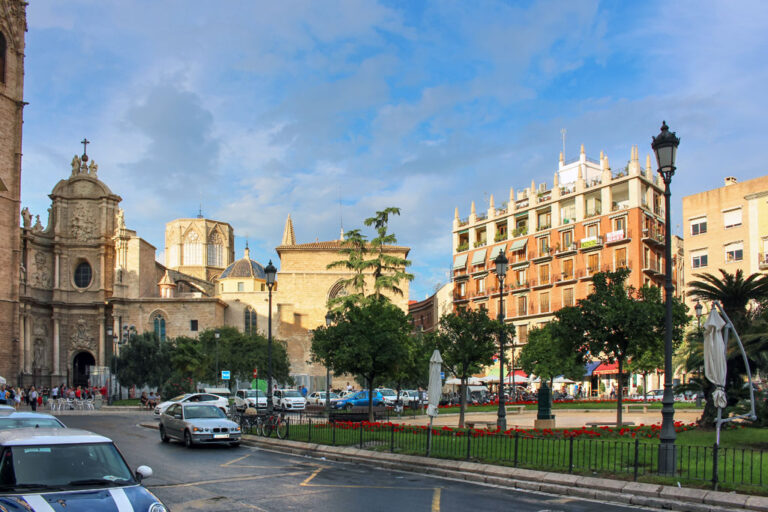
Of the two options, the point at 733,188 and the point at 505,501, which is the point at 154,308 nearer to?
the point at 733,188

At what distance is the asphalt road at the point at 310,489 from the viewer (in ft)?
36.0

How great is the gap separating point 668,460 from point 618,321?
29.8 feet

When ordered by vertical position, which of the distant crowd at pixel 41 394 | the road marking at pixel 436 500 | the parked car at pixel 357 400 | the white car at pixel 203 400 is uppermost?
the road marking at pixel 436 500

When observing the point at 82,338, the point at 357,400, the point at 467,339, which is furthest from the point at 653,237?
the point at 82,338

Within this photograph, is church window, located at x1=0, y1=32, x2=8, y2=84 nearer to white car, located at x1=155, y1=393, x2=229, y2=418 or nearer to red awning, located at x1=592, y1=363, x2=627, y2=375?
white car, located at x1=155, y1=393, x2=229, y2=418

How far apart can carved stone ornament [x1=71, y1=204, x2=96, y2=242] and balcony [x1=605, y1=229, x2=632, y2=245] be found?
47.5 metres

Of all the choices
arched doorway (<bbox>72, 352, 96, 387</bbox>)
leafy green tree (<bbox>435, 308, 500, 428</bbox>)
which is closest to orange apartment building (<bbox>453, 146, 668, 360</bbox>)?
leafy green tree (<bbox>435, 308, 500, 428</bbox>)

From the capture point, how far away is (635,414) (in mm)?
33500

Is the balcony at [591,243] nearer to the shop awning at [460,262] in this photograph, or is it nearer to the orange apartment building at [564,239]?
the orange apartment building at [564,239]

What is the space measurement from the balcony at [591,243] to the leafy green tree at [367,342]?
33821 mm

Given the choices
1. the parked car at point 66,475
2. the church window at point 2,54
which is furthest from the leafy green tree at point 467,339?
the church window at point 2,54

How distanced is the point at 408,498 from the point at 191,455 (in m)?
8.53

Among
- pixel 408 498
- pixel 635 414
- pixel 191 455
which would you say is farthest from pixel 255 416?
pixel 635 414

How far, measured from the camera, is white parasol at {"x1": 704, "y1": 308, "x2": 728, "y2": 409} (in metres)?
13.1
